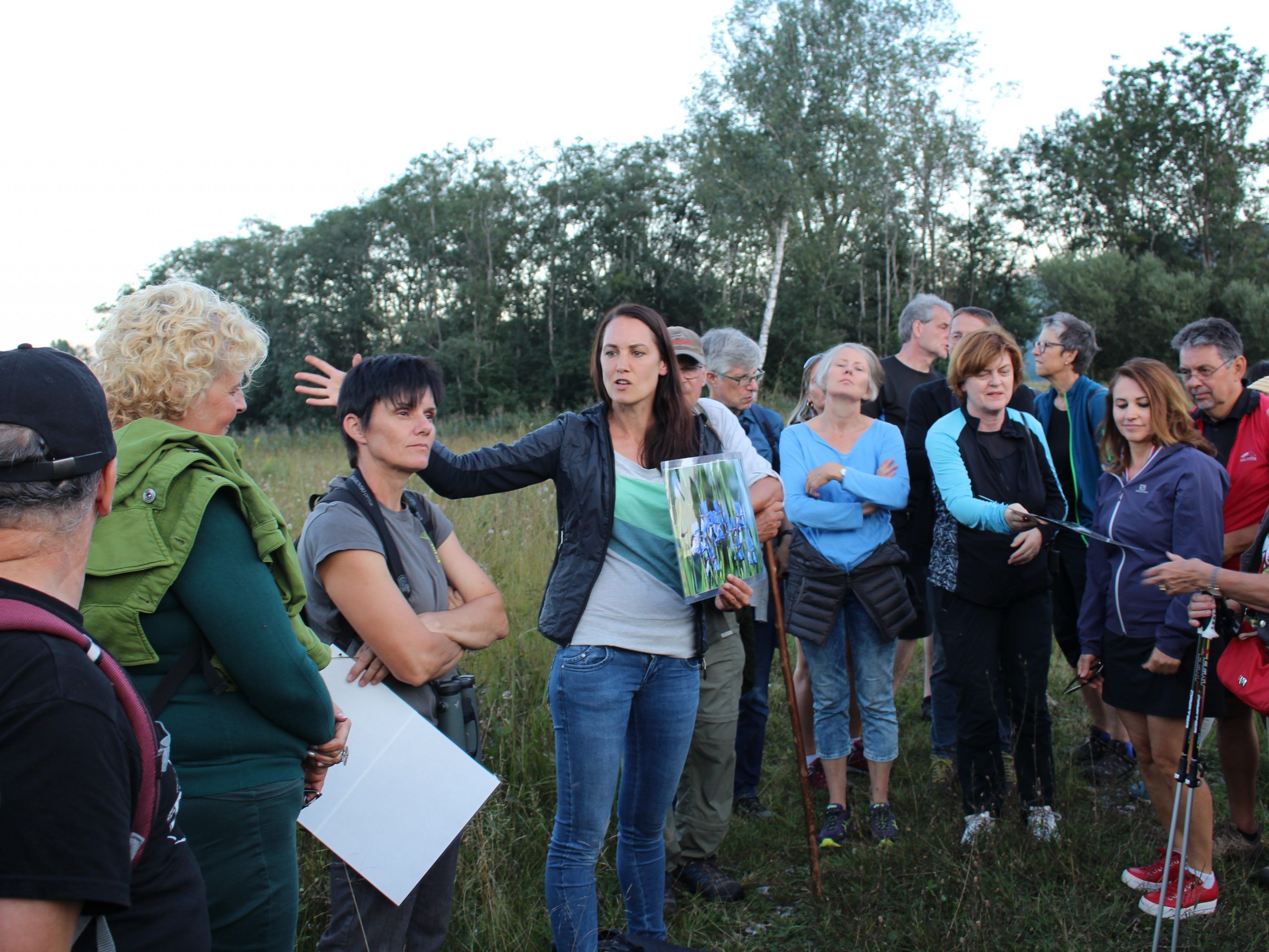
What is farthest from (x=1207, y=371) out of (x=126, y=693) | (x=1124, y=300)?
(x=1124, y=300)

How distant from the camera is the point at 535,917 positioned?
3203 mm

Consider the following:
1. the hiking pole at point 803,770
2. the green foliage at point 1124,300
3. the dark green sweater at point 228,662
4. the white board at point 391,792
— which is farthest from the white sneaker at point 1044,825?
the green foliage at point 1124,300

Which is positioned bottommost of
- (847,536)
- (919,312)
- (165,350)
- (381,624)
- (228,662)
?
(847,536)

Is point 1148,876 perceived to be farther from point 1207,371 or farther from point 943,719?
point 1207,371

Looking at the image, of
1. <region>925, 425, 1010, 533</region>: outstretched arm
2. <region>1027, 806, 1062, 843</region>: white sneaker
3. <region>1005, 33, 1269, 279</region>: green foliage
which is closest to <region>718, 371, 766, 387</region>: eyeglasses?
<region>925, 425, 1010, 533</region>: outstretched arm

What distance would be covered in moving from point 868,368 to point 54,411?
11.7 feet

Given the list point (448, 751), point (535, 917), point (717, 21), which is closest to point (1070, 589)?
point (535, 917)

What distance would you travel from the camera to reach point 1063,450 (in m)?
4.89

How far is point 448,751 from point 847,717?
→ 2.31 m

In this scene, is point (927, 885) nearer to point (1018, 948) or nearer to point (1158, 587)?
point (1018, 948)

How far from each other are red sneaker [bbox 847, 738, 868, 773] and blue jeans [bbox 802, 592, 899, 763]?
78 cm

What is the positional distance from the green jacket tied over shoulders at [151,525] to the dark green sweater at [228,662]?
4cm

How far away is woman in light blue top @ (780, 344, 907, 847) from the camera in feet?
12.9

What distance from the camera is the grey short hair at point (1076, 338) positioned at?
16.1ft
